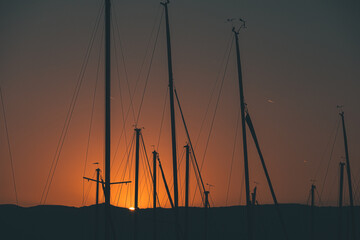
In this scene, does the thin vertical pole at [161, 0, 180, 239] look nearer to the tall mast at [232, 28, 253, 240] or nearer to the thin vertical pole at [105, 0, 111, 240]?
the tall mast at [232, 28, 253, 240]

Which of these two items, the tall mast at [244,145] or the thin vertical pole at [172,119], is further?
the tall mast at [244,145]

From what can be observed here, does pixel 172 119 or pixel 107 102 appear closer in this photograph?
pixel 107 102

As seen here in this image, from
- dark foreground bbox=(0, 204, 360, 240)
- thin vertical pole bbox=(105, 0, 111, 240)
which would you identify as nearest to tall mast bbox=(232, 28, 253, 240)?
thin vertical pole bbox=(105, 0, 111, 240)

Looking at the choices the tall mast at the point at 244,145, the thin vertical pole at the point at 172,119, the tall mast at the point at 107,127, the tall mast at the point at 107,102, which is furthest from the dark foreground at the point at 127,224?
the tall mast at the point at 107,102

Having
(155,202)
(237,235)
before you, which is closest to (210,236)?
(237,235)

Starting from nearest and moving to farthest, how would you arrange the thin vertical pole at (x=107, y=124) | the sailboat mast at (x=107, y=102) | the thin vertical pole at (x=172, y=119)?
the thin vertical pole at (x=107, y=124) < the sailboat mast at (x=107, y=102) < the thin vertical pole at (x=172, y=119)

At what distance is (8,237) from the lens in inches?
3671

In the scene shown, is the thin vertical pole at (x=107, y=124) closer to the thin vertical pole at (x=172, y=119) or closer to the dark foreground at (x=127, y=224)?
the thin vertical pole at (x=172, y=119)

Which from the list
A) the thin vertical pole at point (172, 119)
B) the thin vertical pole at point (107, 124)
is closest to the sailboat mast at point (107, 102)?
the thin vertical pole at point (107, 124)

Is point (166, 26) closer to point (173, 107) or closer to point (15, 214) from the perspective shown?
point (173, 107)

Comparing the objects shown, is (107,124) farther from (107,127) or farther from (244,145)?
(244,145)

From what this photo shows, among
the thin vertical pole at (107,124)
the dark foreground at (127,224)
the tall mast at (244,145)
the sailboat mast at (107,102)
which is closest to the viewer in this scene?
the thin vertical pole at (107,124)

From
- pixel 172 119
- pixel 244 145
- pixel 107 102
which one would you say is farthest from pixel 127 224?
pixel 107 102

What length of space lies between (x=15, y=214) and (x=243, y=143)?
289 feet
